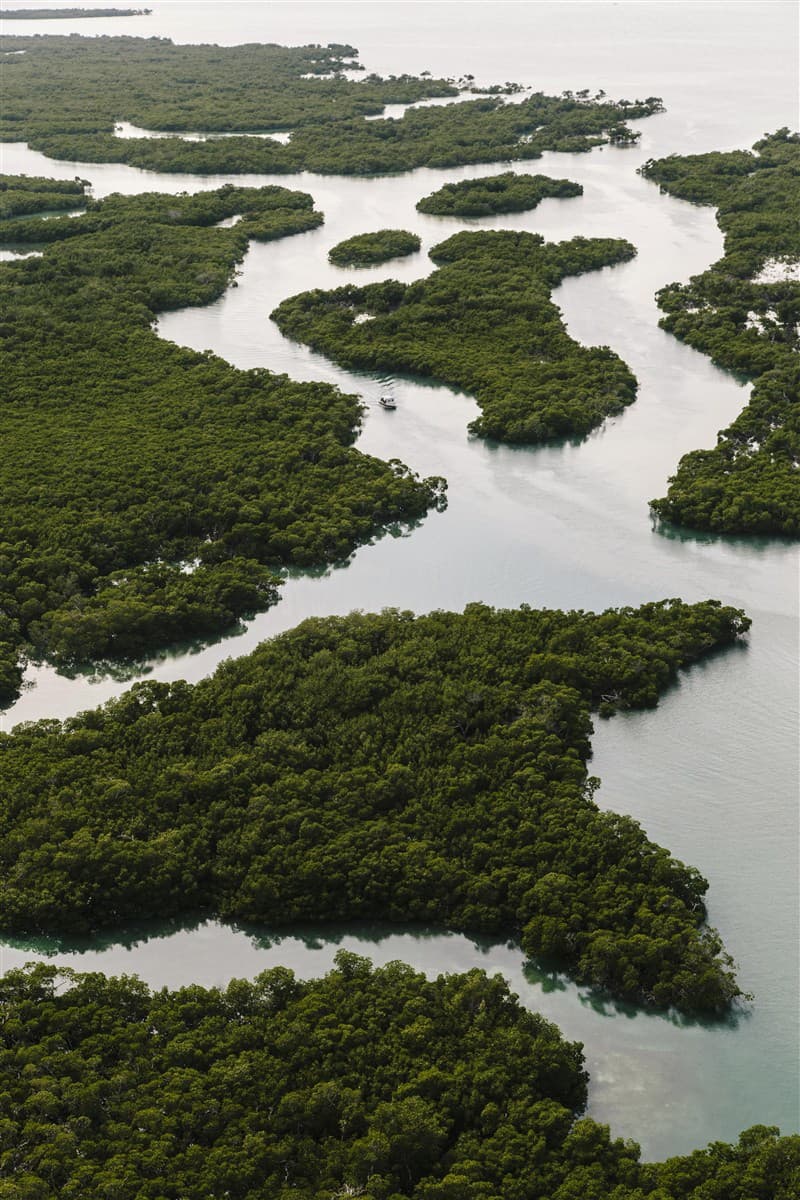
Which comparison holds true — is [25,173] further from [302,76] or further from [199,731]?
[199,731]

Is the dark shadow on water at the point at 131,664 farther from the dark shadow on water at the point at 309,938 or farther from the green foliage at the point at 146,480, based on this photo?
the dark shadow on water at the point at 309,938

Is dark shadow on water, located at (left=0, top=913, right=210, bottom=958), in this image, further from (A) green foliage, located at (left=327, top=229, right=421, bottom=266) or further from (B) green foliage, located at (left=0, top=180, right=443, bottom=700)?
(A) green foliage, located at (left=327, top=229, right=421, bottom=266)

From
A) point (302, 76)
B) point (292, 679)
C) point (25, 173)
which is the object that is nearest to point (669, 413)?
point (292, 679)

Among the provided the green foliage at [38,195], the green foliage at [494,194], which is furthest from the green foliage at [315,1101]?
the green foliage at [38,195]

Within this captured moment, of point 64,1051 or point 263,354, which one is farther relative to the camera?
point 263,354

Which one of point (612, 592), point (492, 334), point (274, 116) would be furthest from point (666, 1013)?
point (274, 116)

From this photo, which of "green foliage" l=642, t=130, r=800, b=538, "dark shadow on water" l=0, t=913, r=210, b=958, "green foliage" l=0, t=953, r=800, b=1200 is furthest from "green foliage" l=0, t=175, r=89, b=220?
"green foliage" l=0, t=953, r=800, b=1200
